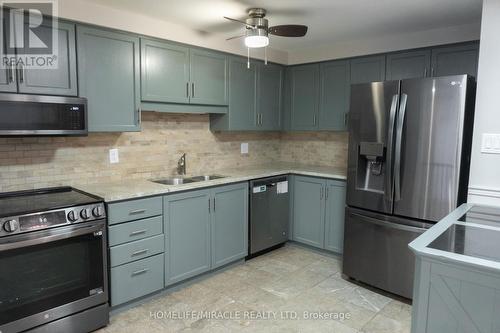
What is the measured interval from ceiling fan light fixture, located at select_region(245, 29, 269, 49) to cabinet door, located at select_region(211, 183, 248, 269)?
132 centimetres

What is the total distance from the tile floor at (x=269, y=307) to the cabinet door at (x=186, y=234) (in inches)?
7.6

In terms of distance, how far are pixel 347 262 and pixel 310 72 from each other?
88.9 inches

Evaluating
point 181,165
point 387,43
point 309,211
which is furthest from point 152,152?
point 387,43

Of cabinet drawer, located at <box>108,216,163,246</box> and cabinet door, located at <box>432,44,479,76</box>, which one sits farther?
cabinet door, located at <box>432,44,479,76</box>

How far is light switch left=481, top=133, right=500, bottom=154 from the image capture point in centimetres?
228

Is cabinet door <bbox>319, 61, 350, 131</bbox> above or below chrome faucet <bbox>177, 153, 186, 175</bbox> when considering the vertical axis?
above

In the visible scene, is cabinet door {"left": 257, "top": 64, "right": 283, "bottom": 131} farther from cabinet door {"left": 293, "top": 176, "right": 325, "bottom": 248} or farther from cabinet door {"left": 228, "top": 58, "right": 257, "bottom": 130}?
cabinet door {"left": 293, "top": 176, "right": 325, "bottom": 248}

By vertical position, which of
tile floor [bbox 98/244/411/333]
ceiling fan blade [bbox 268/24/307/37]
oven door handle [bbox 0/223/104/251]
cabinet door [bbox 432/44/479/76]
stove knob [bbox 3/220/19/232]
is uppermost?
ceiling fan blade [bbox 268/24/307/37]

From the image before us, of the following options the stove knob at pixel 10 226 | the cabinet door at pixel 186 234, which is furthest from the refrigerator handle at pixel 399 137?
the stove knob at pixel 10 226

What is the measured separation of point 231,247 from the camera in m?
3.45

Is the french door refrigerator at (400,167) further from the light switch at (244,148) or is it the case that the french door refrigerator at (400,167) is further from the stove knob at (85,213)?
the stove knob at (85,213)

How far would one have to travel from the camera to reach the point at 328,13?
284cm

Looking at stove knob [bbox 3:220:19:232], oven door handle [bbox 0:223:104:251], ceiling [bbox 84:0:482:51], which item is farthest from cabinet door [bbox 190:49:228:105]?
stove knob [bbox 3:220:19:232]

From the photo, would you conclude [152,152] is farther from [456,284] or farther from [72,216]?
[456,284]
